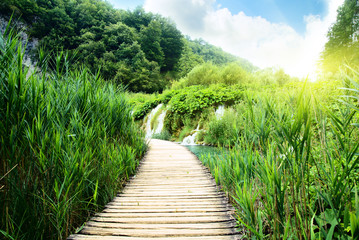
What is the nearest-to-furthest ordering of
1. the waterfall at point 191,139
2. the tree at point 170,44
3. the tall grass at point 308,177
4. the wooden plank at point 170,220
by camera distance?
the tall grass at point 308,177 < the wooden plank at point 170,220 < the waterfall at point 191,139 < the tree at point 170,44

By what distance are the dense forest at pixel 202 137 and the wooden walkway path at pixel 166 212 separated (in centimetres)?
17

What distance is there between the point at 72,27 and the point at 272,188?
33841 mm

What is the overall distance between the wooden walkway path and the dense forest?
173 millimetres

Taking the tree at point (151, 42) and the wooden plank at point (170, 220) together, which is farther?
the tree at point (151, 42)

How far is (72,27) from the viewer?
89.5 ft

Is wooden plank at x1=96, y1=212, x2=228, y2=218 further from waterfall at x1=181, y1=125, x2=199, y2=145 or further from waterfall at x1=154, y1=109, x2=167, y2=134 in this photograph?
waterfall at x1=154, y1=109, x2=167, y2=134

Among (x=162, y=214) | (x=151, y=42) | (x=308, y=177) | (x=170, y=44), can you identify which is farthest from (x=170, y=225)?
(x=170, y=44)

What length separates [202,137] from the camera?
316 inches

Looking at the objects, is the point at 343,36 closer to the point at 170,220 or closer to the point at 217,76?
the point at 217,76

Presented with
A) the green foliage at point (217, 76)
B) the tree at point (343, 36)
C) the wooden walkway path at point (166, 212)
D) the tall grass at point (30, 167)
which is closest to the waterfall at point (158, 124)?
the green foliage at point (217, 76)

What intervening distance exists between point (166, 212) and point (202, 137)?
617 centimetres

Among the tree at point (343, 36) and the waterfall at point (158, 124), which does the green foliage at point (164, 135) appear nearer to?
the waterfall at point (158, 124)

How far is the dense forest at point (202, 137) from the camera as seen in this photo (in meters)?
1.11

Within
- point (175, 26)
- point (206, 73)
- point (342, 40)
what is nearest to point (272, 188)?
point (206, 73)
